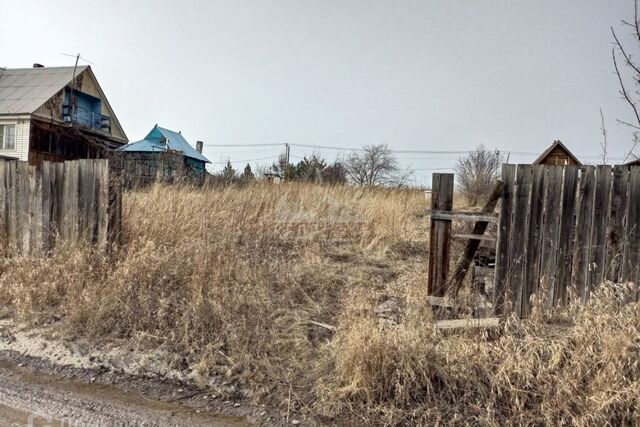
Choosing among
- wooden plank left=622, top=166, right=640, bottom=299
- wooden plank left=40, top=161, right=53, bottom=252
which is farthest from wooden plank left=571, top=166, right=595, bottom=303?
wooden plank left=40, top=161, right=53, bottom=252

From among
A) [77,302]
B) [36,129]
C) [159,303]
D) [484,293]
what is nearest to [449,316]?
[484,293]

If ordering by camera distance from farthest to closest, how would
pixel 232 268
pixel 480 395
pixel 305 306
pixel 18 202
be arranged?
pixel 18 202
pixel 232 268
pixel 305 306
pixel 480 395

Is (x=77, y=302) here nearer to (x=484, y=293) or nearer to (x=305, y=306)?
(x=305, y=306)

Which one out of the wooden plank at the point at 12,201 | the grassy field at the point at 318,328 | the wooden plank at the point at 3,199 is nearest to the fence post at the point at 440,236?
the grassy field at the point at 318,328

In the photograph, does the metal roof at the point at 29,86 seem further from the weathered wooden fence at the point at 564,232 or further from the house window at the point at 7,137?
Answer: the weathered wooden fence at the point at 564,232

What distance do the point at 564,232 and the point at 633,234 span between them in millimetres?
579

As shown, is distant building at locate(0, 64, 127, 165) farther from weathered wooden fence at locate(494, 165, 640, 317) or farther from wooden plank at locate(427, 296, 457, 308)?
weathered wooden fence at locate(494, 165, 640, 317)

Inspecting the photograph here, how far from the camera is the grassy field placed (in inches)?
106

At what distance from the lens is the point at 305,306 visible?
435 cm

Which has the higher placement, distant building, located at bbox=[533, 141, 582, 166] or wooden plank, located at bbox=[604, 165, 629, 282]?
distant building, located at bbox=[533, 141, 582, 166]

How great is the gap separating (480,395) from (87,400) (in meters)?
2.85

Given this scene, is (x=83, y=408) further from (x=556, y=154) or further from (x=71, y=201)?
(x=556, y=154)

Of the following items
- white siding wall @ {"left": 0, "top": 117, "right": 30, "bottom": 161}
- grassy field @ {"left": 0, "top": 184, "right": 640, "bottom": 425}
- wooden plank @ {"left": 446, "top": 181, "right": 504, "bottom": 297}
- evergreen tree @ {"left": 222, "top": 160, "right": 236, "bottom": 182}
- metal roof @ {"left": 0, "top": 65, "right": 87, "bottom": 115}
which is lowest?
grassy field @ {"left": 0, "top": 184, "right": 640, "bottom": 425}

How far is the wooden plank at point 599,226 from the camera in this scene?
3643 mm
